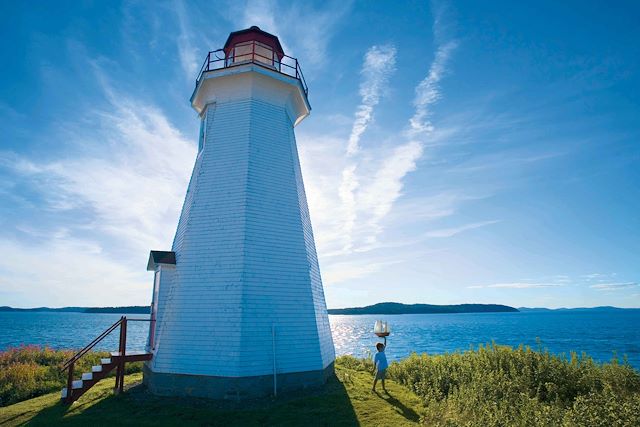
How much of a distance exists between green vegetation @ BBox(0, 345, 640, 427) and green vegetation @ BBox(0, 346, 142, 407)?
2.93ft

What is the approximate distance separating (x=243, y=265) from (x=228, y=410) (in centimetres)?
362

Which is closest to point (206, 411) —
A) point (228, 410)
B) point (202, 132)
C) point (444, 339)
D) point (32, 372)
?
point (228, 410)

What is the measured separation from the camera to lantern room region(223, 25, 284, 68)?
1400 centimetres

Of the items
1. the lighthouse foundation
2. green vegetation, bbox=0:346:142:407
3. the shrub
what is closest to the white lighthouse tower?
the lighthouse foundation

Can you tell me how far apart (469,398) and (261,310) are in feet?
18.7

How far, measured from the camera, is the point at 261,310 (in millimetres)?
10695

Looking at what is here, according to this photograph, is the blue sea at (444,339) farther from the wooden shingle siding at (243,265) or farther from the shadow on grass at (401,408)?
the wooden shingle siding at (243,265)

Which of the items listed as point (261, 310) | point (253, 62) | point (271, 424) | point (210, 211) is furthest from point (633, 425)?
point (253, 62)

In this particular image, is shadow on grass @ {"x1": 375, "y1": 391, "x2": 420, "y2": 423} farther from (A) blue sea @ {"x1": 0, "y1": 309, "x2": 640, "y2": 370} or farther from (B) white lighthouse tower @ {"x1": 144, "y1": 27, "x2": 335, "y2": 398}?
(A) blue sea @ {"x1": 0, "y1": 309, "x2": 640, "y2": 370}

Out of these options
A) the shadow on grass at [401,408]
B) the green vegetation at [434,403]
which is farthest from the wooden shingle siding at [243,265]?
the shadow on grass at [401,408]

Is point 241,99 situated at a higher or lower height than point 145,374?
higher

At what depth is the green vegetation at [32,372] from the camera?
12.2 m

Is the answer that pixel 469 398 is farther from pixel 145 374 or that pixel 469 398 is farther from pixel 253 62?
pixel 253 62

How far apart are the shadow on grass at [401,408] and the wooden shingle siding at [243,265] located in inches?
75.9
